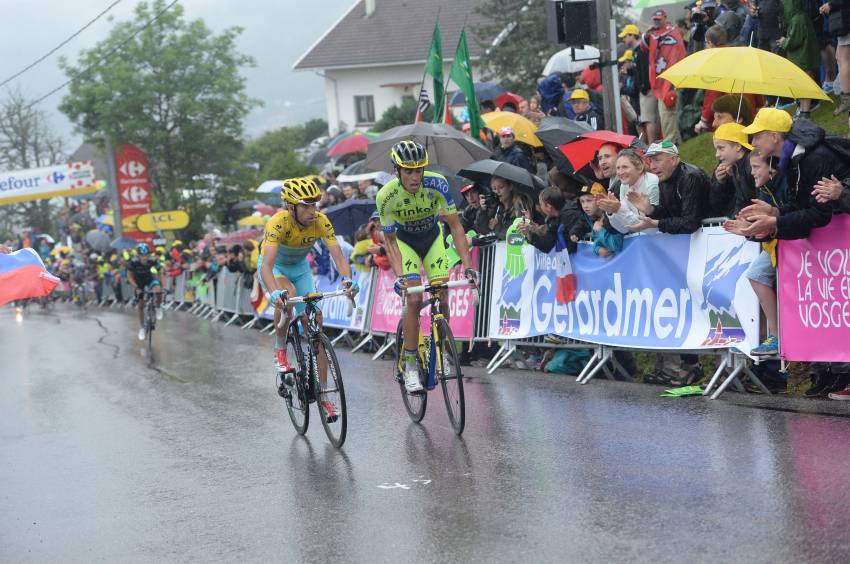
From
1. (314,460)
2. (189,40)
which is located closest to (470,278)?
(314,460)

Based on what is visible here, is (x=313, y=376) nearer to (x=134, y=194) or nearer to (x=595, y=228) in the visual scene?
(x=595, y=228)

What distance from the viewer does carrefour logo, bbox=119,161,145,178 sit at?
5287cm

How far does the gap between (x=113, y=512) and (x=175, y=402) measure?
5140 mm

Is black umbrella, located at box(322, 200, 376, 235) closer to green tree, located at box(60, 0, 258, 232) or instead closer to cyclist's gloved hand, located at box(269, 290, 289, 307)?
cyclist's gloved hand, located at box(269, 290, 289, 307)

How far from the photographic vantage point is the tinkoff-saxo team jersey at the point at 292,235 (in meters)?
9.40

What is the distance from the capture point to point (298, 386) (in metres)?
9.23

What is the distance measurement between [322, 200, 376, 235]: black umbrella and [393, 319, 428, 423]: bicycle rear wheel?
872 cm

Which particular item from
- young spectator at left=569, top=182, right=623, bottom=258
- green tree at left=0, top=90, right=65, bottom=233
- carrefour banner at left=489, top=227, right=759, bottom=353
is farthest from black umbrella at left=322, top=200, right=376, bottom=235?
green tree at left=0, top=90, right=65, bottom=233

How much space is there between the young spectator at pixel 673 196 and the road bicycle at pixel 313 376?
3.14 m

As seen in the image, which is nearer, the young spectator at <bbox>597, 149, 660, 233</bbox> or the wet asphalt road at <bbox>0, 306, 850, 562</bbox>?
the wet asphalt road at <bbox>0, 306, 850, 562</bbox>

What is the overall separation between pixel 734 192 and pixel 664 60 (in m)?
6.54

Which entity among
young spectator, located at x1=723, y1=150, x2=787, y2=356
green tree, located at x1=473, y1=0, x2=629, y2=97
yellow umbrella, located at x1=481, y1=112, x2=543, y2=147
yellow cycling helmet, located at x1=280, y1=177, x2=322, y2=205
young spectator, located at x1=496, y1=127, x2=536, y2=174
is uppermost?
green tree, located at x1=473, y1=0, x2=629, y2=97

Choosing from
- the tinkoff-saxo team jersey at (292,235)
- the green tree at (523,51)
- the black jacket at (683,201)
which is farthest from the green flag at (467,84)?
the green tree at (523,51)

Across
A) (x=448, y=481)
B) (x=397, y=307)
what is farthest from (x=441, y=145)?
(x=448, y=481)
